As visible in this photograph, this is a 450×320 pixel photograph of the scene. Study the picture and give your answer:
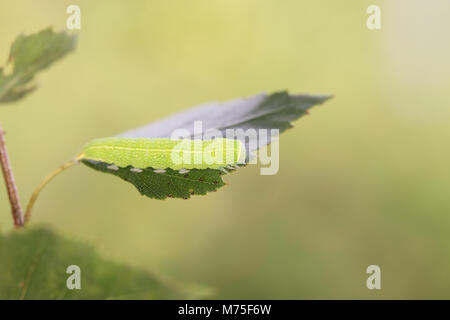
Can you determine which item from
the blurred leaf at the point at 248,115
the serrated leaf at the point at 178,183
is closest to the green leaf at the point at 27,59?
the blurred leaf at the point at 248,115

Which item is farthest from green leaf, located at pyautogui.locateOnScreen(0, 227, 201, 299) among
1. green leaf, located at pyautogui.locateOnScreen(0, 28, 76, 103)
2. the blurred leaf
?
green leaf, located at pyautogui.locateOnScreen(0, 28, 76, 103)

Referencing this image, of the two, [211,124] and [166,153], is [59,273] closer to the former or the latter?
[166,153]

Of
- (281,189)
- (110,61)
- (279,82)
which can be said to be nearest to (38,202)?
(110,61)

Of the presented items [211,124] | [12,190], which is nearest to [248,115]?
[211,124]
